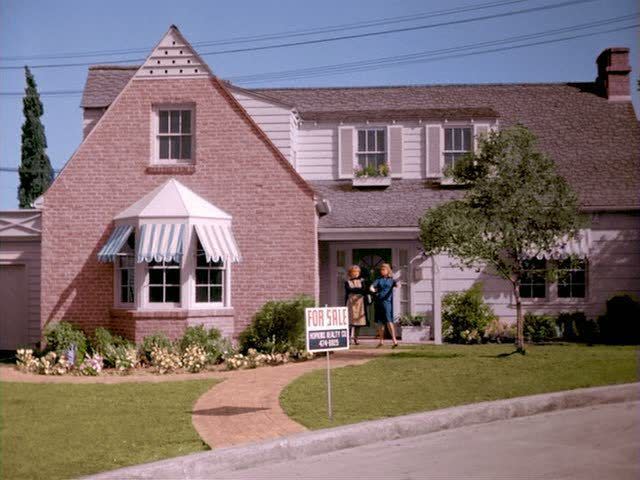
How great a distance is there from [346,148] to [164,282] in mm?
6773

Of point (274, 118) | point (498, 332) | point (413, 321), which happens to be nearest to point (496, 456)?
point (413, 321)

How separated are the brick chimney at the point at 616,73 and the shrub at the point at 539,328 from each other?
7228 millimetres

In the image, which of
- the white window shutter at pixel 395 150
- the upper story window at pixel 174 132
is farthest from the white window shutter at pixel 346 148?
the upper story window at pixel 174 132

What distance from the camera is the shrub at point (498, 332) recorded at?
19203 millimetres

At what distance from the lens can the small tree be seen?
48.6ft

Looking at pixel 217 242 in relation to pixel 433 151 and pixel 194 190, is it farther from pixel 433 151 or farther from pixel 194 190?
pixel 433 151

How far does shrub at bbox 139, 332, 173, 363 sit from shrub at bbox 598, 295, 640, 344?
9.96m

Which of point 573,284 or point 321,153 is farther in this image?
point 321,153

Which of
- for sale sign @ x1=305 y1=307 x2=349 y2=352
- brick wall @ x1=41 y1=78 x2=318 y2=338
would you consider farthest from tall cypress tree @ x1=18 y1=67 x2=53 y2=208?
for sale sign @ x1=305 y1=307 x2=349 y2=352

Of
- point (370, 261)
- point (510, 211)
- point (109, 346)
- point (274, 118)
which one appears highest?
point (274, 118)

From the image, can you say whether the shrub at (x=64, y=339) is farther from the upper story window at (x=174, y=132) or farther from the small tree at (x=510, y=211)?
the small tree at (x=510, y=211)

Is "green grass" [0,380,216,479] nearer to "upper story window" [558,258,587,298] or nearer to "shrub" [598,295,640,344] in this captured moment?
"shrub" [598,295,640,344]

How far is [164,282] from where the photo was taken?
1642cm

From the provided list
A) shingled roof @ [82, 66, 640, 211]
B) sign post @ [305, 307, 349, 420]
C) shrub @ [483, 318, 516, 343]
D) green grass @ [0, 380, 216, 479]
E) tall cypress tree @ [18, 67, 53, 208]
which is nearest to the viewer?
green grass @ [0, 380, 216, 479]
